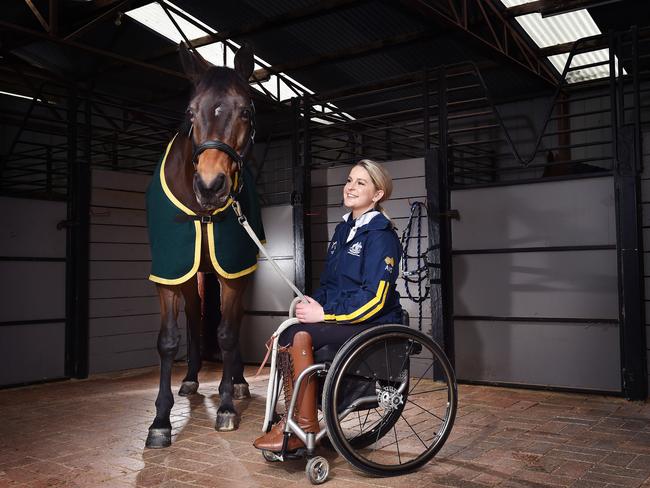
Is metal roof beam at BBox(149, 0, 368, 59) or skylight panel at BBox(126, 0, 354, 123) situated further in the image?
skylight panel at BBox(126, 0, 354, 123)

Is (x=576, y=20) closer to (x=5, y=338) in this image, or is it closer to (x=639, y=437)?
(x=639, y=437)

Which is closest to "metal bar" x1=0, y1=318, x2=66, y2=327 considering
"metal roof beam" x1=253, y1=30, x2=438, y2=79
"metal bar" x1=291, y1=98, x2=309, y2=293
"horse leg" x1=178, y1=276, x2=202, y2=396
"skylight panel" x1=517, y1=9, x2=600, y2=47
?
"horse leg" x1=178, y1=276, x2=202, y2=396

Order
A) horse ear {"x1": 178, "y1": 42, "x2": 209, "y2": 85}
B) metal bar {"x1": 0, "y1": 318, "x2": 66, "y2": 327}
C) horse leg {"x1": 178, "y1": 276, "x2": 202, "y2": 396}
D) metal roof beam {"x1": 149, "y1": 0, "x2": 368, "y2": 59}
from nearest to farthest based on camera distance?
horse ear {"x1": 178, "y1": 42, "x2": 209, "y2": 85}, horse leg {"x1": 178, "y1": 276, "x2": 202, "y2": 396}, metal bar {"x1": 0, "y1": 318, "x2": 66, "y2": 327}, metal roof beam {"x1": 149, "y1": 0, "x2": 368, "y2": 59}

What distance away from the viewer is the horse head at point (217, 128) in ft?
8.62

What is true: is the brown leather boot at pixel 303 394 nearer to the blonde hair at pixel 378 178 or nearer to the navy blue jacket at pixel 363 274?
the navy blue jacket at pixel 363 274

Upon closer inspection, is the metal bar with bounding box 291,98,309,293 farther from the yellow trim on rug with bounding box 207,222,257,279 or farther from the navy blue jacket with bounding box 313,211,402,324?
the navy blue jacket with bounding box 313,211,402,324

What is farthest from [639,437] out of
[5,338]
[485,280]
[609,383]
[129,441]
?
[5,338]

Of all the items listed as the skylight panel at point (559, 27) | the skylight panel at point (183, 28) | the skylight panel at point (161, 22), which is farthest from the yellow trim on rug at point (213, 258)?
the skylight panel at point (559, 27)

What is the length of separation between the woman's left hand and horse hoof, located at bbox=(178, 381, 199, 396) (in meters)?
2.18

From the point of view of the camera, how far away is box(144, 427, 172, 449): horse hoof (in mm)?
2882

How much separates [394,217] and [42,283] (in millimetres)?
2885

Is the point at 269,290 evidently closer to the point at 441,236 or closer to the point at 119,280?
the point at 119,280

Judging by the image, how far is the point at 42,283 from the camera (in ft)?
15.9

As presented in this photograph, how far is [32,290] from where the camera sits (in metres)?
4.77
